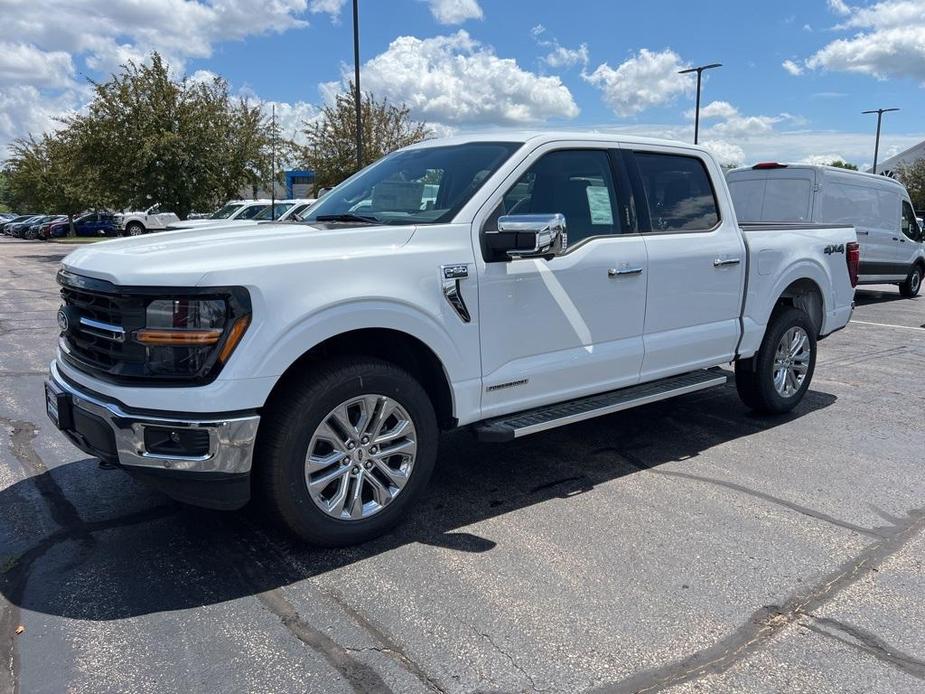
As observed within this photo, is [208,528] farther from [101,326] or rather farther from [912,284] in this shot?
[912,284]

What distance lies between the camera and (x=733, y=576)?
3.49 meters

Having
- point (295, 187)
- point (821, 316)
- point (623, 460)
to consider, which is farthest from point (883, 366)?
point (295, 187)

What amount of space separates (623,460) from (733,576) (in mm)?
1619

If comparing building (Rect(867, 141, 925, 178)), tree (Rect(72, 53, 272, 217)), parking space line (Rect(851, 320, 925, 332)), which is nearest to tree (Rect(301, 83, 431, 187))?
tree (Rect(72, 53, 272, 217))

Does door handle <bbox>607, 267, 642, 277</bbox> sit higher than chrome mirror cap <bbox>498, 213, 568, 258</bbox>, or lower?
lower

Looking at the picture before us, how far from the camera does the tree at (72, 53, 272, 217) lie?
2481cm

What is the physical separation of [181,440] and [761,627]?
2459mm

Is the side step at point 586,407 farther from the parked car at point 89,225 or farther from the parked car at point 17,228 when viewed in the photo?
the parked car at point 17,228

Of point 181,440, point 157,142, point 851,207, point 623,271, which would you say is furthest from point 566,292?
point 157,142

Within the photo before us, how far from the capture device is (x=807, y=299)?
6422 mm

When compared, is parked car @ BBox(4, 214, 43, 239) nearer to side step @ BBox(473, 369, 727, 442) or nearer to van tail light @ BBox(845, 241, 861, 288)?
van tail light @ BBox(845, 241, 861, 288)

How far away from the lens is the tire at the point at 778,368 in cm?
583

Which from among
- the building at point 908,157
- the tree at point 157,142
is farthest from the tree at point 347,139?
the building at point 908,157

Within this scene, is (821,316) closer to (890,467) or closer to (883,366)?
(890,467)
